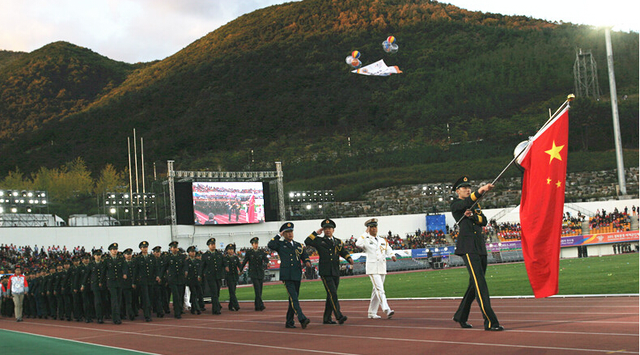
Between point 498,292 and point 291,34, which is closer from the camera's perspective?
point 498,292

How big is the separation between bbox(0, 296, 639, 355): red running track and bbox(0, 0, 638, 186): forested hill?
72270 mm

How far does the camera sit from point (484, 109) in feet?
345

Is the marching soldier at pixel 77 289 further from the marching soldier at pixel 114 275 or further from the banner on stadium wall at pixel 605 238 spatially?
the banner on stadium wall at pixel 605 238

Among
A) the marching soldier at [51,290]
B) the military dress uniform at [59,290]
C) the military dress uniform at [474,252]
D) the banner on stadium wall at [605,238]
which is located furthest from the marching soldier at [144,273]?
the banner on stadium wall at [605,238]

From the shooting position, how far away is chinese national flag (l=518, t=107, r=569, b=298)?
7922 mm

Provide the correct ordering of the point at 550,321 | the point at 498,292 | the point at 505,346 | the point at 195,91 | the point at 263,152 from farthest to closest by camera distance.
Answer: the point at 195,91 < the point at 263,152 < the point at 498,292 < the point at 550,321 < the point at 505,346

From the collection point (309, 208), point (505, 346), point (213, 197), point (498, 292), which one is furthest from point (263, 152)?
point (505, 346)

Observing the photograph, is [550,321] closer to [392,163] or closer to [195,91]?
[392,163]

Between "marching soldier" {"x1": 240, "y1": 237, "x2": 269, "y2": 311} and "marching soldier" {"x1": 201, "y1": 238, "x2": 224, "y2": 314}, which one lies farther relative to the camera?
"marching soldier" {"x1": 201, "y1": 238, "x2": 224, "y2": 314}

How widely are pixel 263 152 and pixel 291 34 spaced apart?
70.1 meters

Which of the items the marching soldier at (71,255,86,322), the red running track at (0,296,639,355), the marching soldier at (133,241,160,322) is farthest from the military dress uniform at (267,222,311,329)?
the marching soldier at (71,255,86,322)

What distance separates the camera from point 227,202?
42.8 m

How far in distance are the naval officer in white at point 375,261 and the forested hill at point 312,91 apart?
72436mm

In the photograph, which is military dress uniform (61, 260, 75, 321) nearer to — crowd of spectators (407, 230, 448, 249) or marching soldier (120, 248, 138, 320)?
marching soldier (120, 248, 138, 320)
